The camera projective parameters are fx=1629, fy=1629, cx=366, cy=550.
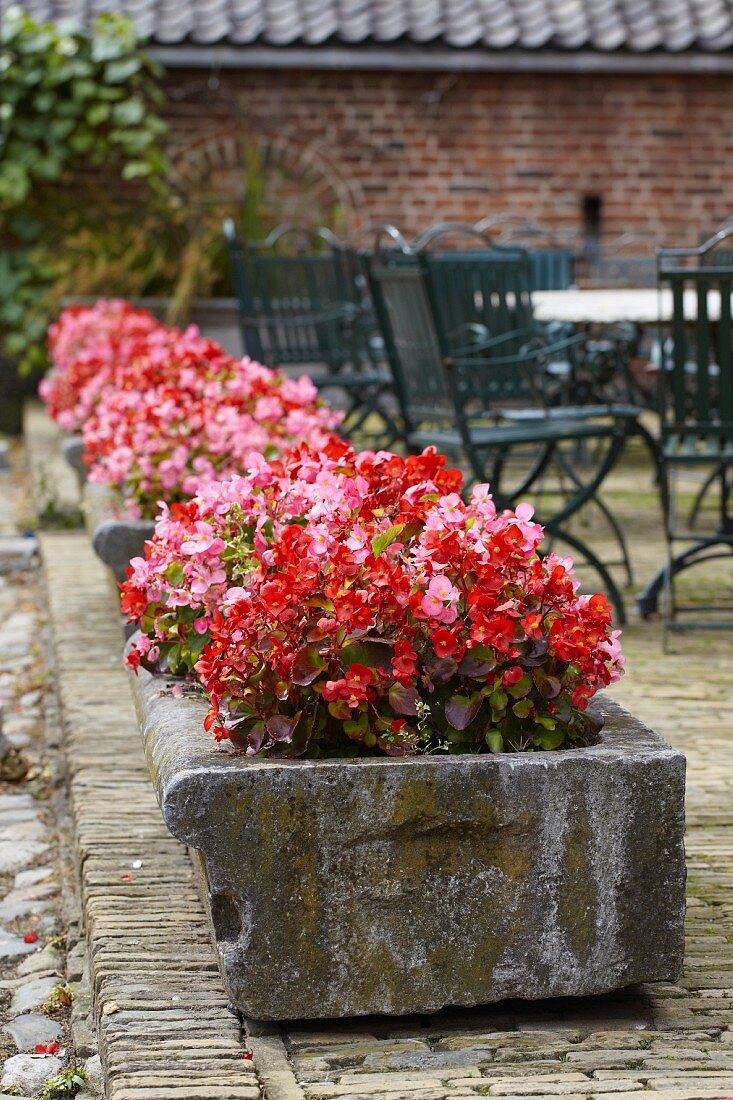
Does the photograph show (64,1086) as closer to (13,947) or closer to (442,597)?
(13,947)

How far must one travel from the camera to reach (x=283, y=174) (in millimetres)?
12312

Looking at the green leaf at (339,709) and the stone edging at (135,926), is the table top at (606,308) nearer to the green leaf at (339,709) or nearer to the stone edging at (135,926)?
the stone edging at (135,926)

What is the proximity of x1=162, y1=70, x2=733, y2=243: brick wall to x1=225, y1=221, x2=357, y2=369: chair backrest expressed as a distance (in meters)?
3.99

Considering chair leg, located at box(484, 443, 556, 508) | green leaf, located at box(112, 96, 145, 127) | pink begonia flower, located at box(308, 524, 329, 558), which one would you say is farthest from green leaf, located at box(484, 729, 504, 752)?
green leaf, located at box(112, 96, 145, 127)

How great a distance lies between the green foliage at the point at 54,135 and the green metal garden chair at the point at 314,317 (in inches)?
126

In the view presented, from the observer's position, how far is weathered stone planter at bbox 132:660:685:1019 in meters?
2.26

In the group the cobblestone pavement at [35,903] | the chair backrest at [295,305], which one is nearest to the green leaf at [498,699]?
the cobblestone pavement at [35,903]

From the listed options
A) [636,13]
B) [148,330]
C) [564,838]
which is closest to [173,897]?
[564,838]

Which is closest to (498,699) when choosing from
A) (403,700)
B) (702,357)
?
(403,700)

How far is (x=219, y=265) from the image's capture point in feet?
35.3

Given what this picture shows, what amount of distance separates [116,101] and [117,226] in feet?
3.69

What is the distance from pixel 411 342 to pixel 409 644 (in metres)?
2.95

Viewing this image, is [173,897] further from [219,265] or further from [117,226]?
[117,226]

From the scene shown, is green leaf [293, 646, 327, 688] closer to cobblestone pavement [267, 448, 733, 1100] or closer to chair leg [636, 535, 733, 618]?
cobblestone pavement [267, 448, 733, 1100]
